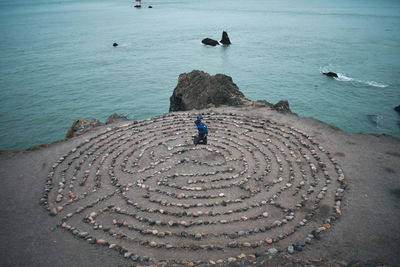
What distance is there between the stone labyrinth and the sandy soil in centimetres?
40

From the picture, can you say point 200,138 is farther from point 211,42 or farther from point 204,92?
point 211,42

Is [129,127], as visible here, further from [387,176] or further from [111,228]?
[387,176]

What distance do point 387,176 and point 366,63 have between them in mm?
41601

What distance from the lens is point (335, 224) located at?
9.63 meters

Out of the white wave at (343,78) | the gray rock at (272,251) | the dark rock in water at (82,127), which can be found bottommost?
the gray rock at (272,251)

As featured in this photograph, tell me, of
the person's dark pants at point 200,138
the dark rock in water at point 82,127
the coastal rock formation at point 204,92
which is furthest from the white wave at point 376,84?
the dark rock in water at point 82,127

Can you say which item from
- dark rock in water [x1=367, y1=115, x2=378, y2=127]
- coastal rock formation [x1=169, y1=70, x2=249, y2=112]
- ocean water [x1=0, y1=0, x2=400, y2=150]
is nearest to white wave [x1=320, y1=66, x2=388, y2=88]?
ocean water [x1=0, y1=0, x2=400, y2=150]

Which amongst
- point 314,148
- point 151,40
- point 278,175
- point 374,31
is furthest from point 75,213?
point 374,31

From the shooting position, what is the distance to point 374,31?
71312 mm

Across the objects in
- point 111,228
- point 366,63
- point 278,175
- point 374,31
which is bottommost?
point 111,228

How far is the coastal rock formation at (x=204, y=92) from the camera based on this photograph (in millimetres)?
22188

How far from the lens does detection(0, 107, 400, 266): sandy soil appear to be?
8.60 m

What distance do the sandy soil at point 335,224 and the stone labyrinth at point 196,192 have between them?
403 mm

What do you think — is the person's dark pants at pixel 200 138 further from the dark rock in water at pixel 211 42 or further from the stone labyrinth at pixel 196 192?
the dark rock in water at pixel 211 42
